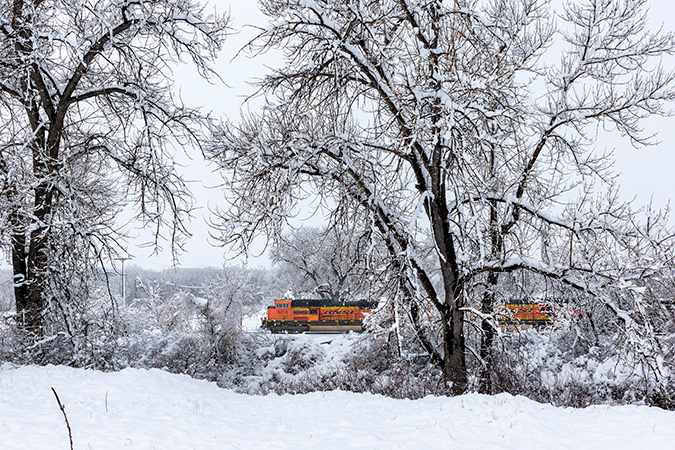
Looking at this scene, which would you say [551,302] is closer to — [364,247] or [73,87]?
[364,247]

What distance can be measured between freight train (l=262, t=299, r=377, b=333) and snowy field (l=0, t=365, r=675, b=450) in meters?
24.3

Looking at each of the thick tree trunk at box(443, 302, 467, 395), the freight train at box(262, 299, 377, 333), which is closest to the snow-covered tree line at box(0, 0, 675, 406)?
the thick tree trunk at box(443, 302, 467, 395)

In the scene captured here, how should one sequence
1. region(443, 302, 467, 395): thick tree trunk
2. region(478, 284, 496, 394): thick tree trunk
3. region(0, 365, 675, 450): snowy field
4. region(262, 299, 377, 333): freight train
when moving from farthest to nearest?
region(262, 299, 377, 333): freight train
region(478, 284, 496, 394): thick tree trunk
region(443, 302, 467, 395): thick tree trunk
region(0, 365, 675, 450): snowy field

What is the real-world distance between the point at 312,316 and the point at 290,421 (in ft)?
85.6

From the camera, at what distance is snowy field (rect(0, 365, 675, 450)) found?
16.3ft

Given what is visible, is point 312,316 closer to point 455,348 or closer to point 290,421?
point 455,348

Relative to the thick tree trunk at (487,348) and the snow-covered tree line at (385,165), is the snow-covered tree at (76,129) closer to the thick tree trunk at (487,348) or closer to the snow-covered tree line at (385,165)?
the snow-covered tree line at (385,165)

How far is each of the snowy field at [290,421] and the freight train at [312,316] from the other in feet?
79.6

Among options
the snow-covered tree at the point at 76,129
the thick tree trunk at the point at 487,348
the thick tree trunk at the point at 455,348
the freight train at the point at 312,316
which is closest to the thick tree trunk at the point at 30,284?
the snow-covered tree at the point at 76,129

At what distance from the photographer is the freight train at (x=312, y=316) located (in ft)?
105

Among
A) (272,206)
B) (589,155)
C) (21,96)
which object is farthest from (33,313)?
(589,155)

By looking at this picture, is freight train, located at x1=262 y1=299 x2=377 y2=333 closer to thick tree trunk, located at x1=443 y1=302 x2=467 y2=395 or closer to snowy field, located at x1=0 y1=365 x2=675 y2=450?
thick tree trunk, located at x1=443 y1=302 x2=467 y2=395

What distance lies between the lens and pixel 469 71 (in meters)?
6.88

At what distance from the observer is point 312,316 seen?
32188 millimetres
